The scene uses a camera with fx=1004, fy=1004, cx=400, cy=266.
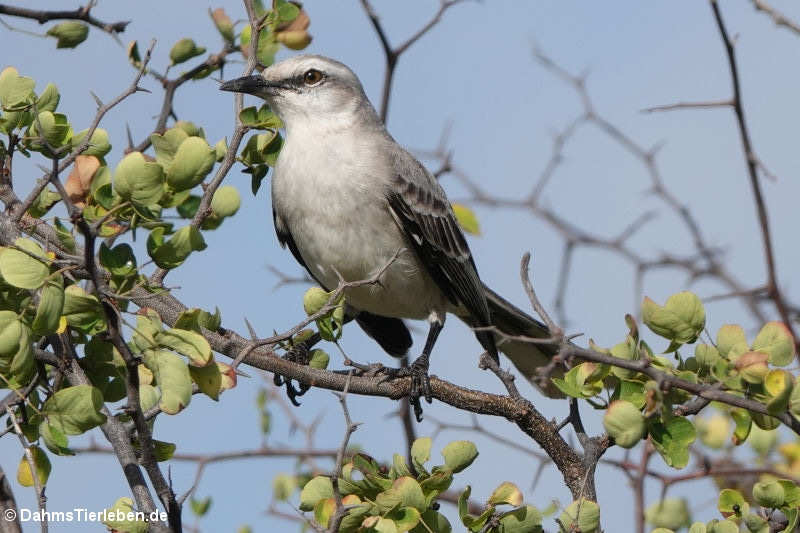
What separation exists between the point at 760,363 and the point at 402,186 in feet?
11.1

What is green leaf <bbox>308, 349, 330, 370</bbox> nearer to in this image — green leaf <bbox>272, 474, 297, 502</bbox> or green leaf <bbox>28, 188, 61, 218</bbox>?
green leaf <bbox>28, 188, 61, 218</bbox>

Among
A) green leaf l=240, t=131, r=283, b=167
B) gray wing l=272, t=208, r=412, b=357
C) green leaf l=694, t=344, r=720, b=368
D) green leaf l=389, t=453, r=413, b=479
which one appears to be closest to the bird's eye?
gray wing l=272, t=208, r=412, b=357

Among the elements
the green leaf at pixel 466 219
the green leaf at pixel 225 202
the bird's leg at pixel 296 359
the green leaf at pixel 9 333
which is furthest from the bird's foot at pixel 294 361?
the green leaf at pixel 9 333

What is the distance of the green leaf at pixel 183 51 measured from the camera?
463cm

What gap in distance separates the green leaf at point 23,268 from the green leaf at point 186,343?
31cm

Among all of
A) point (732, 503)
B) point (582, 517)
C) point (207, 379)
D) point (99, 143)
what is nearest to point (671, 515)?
point (732, 503)

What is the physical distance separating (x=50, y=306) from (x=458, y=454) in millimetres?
1203

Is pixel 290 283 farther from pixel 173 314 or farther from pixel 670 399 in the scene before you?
pixel 670 399

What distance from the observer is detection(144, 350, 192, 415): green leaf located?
95.1 inches

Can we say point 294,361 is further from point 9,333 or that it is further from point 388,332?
point 9,333

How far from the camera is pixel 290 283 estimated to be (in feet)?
18.7

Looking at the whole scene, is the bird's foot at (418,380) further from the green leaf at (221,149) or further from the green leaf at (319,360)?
the green leaf at (221,149)

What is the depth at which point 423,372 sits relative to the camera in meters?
5.13

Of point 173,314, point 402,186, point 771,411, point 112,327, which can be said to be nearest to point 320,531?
point 112,327
